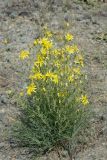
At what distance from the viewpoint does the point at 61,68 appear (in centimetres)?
490

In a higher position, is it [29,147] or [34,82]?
[34,82]

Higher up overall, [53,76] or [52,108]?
[53,76]

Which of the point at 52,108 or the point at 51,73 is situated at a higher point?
the point at 51,73

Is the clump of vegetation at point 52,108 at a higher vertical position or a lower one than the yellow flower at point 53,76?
lower

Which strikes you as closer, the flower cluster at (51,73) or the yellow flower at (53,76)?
the yellow flower at (53,76)

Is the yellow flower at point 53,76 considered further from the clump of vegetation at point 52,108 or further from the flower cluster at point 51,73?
the clump of vegetation at point 52,108

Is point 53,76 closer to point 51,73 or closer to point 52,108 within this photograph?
point 51,73

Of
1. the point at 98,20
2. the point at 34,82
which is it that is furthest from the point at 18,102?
the point at 98,20

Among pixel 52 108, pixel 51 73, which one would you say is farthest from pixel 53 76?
pixel 52 108

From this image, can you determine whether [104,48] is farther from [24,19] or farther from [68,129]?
[68,129]

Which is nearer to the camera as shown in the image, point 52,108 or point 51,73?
point 51,73

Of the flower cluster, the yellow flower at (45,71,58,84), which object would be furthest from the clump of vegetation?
the yellow flower at (45,71,58,84)

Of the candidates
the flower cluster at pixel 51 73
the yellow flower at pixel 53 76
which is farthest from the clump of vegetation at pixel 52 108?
the yellow flower at pixel 53 76

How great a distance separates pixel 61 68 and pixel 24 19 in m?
2.92
